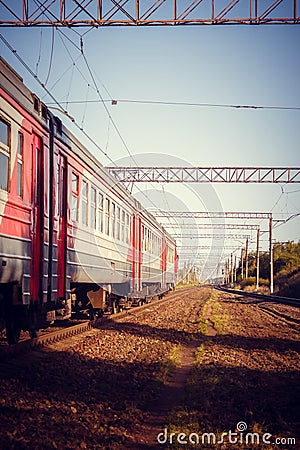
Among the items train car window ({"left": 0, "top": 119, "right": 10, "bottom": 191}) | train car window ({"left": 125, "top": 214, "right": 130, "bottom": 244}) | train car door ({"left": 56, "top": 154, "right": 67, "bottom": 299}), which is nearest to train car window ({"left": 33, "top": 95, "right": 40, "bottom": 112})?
train car door ({"left": 56, "top": 154, "right": 67, "bottom": 299})

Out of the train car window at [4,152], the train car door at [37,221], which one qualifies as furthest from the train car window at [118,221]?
the train car window at [4,152]

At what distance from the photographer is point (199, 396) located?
687cm

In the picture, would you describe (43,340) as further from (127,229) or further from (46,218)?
(127,229)

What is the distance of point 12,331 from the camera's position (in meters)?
9.55

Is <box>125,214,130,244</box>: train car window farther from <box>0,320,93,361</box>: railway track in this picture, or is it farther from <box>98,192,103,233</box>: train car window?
<box>0,320,93,361</box>: railway track

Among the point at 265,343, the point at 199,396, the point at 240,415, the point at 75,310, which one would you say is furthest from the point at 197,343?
the point at 240,415

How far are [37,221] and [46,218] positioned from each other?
34 centimetres

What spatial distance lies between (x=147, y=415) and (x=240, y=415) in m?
0.92

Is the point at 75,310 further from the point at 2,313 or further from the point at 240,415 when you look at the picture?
the point at 240,415

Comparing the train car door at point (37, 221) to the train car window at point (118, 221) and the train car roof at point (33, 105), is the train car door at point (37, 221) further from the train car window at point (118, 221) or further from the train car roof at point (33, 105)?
the train car window at point (118, 221)

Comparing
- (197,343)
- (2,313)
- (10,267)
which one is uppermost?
(10,267)

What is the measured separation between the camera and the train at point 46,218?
7652mm

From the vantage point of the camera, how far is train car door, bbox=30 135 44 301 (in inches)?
341

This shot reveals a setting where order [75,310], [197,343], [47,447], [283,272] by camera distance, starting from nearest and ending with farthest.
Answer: [47,447] < [197,343] < [75,310] < [283,272]
